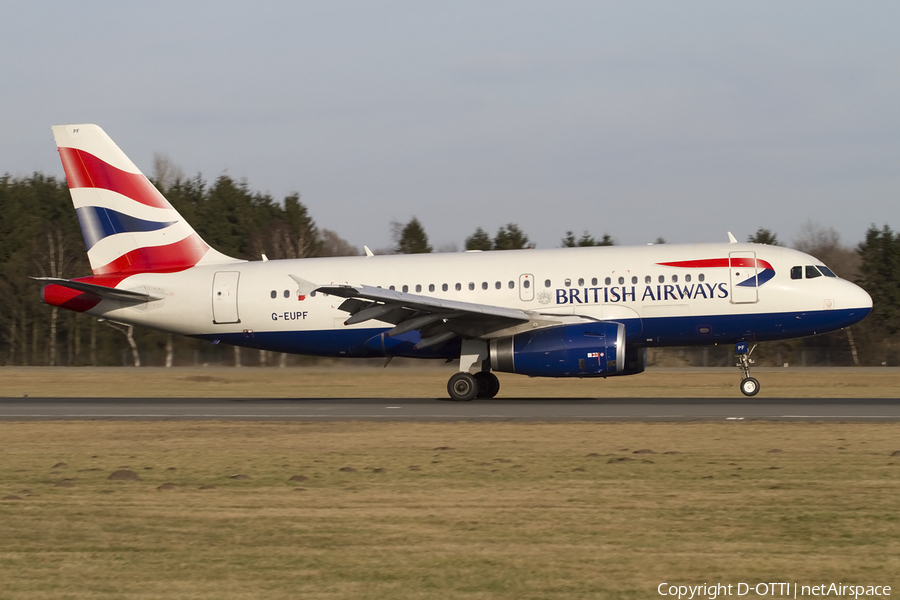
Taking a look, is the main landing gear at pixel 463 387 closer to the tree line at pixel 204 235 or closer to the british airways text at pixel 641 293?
the british airways text at pixel 641 293

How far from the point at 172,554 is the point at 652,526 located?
14.0ft

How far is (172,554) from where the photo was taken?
8219mm

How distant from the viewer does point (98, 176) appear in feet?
93.5

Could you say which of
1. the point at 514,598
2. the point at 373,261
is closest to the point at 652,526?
the point at 514,598

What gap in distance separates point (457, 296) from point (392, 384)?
10.6 meters

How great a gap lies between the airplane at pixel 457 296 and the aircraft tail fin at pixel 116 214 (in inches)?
1.4

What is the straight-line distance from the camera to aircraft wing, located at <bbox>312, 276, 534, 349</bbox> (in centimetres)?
2320

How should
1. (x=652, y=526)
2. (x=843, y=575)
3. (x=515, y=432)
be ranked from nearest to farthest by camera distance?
(x=843, y=575), (x=652, y=526), (x=515, y=432)

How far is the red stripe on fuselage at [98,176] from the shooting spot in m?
28.5

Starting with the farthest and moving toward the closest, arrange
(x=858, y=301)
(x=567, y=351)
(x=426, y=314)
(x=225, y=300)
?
(x=225, y=300)
(x=858, y=301)
(x=426, y=314)
(x=567, y=351)

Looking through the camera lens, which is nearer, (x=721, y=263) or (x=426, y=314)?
(x=426, y=314)

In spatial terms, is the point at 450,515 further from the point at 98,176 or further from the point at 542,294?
the point at 98,176

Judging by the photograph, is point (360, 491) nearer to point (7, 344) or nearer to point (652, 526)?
point (652, 526)

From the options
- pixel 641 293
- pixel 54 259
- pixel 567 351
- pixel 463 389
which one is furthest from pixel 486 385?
pixel 54 259
